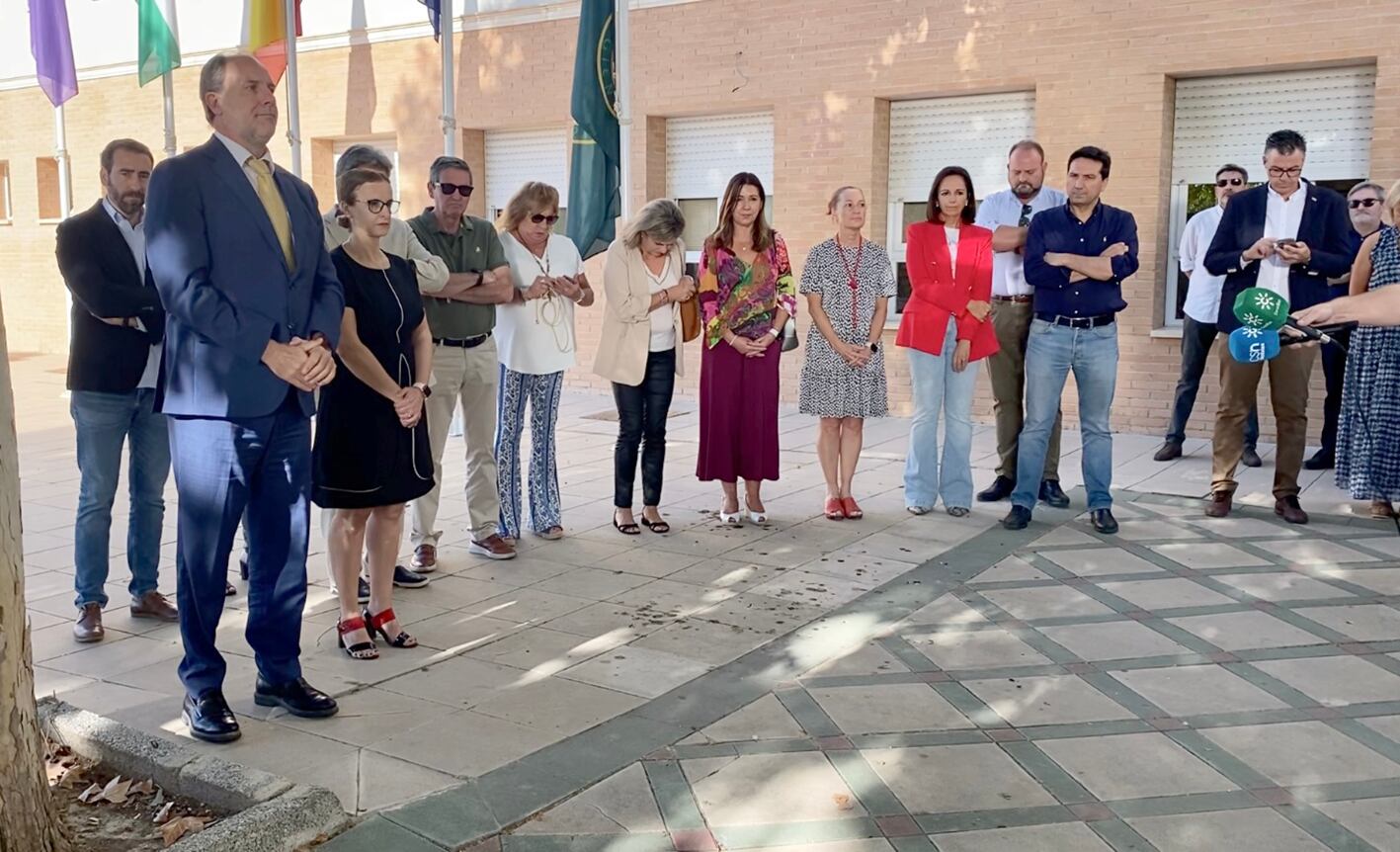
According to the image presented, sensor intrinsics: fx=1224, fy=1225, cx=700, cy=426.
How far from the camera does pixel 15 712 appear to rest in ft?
9.60

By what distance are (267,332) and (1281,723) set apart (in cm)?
349

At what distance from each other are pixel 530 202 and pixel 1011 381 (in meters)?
3.18

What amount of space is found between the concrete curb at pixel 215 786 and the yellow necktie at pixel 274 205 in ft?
4.92

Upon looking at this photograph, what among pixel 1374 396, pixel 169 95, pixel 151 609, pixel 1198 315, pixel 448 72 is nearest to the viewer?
pixel 151 609

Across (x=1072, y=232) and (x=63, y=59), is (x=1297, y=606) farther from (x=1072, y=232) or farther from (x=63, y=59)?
(x=63, y=59)

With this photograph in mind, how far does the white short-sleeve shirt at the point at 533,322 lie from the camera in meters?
6.20

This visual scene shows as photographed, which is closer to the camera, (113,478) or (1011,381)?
(113,478)

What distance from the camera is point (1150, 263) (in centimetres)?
976

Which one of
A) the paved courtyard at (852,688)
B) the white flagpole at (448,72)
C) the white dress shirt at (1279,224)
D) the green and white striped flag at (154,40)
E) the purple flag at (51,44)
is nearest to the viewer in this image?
the paved courtyard at (852,688)

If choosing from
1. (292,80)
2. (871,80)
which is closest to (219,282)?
(292,80)

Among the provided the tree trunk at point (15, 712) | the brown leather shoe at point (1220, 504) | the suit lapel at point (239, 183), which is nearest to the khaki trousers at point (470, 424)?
the suit lapel at point (239, 183)

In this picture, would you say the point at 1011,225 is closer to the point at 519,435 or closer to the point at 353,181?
the point at 519,435

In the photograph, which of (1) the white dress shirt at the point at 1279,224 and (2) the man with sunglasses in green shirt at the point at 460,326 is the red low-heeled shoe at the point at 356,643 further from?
(1) the white dress shirt at the point at 1279,224

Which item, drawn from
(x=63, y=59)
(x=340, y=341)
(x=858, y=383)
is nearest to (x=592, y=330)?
(x=63, y=59)
